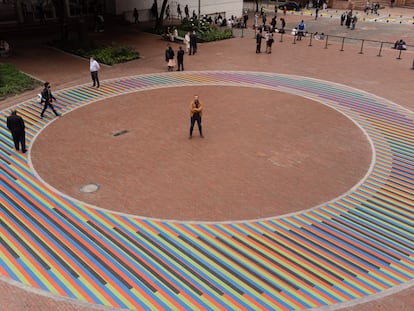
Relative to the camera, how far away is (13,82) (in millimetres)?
21906

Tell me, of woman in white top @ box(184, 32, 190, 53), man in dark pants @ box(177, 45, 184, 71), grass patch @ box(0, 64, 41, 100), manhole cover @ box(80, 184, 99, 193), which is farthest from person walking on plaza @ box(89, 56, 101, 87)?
manhole cover @ box(80, 184, 99, 193)

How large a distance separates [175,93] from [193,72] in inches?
166

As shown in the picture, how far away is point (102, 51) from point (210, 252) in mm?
21703

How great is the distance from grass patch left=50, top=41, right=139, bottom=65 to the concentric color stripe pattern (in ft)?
49.1

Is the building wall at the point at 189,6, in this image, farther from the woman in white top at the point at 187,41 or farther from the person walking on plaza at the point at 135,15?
the woman in white top at the point at 187,41

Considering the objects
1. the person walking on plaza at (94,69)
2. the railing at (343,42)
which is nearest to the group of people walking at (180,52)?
the person walking on plaza at (94,69)

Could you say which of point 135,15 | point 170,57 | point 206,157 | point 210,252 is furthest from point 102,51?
point 210,252

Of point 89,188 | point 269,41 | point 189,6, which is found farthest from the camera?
point 189,6

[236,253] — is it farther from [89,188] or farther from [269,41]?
[269,41]

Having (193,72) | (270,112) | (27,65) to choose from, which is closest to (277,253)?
(270,112)

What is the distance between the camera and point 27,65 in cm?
2580

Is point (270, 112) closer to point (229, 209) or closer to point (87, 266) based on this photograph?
point (229, 209)

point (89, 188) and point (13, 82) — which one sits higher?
point (13, 82)

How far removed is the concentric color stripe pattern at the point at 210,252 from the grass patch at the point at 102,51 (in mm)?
14958
